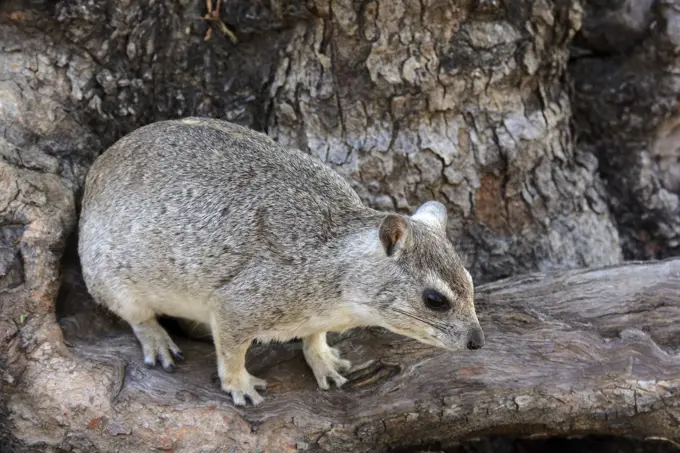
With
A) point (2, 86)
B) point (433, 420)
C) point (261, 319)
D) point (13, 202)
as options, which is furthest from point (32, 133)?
point (433, 420)

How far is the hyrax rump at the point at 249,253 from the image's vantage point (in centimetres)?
499

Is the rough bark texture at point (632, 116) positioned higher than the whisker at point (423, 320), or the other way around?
the rough bark texture at point (632, 116)

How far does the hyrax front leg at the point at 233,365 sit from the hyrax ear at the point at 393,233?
1194 mm

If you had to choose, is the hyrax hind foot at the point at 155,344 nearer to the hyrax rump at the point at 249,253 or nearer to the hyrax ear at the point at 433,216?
the hyrax rump at the point at 249,253

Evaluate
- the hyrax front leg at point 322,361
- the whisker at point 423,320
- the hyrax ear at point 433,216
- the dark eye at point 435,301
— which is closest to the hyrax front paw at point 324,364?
the hyrax front leg at point 322,361

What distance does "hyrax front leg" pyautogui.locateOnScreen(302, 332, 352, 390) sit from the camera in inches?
212

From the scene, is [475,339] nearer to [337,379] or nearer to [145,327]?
[337,379]

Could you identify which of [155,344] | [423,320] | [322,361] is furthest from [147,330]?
[423,320]

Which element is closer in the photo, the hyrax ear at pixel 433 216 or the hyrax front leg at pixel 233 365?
the hyrax front leg at pixel 233 365

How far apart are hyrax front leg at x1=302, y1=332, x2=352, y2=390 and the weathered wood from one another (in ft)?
0.30

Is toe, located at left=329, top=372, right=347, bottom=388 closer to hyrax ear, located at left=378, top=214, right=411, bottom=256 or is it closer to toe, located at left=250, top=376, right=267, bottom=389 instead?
toe, located at left=250, top=376, right=267, bottom=389

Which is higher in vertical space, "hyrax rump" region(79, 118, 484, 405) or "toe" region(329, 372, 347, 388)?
"hyrax rump" region(79, 118, 484, 405)

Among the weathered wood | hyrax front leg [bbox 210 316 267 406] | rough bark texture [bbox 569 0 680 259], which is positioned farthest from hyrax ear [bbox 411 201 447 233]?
rough bark texture [bbox 569 0 680 259]

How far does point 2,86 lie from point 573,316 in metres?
4.77
